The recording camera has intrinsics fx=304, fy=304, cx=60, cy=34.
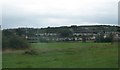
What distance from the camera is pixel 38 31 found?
15938 millimetres

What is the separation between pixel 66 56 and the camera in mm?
15906

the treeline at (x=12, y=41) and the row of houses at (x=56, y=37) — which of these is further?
the treeline at (x=12, y=41)

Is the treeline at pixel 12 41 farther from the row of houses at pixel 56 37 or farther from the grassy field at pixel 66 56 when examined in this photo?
the row of houses at pixel 56 37

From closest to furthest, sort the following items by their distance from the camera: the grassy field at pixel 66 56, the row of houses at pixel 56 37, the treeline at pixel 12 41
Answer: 1. the grassy field at pixel 66 56
2. the row of houses at pixel 56 37
3. the treeline at pixel 12 41

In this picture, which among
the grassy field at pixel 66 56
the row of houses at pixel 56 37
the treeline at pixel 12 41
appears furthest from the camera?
the treeline at pixel 12 41

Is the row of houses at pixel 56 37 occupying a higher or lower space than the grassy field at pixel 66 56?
higher

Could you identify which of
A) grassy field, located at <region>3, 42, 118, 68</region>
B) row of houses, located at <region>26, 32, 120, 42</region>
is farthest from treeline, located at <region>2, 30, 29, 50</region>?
row of houses, located at <region>26, 32, 120, 42</region>

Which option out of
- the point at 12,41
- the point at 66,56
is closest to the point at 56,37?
the point at 66,56

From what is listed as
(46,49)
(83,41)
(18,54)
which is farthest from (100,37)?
(18,54)

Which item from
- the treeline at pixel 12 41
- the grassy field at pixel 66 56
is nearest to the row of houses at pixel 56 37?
the grassy field at pixel 66 56

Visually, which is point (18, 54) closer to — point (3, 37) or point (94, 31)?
point (3, 37)

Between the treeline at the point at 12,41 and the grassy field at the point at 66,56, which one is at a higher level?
the treeline at the point at 12,41

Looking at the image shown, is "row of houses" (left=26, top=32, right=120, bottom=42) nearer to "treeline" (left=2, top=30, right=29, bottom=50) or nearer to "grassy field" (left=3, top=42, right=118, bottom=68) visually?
"grassy field" (left=3, top=42, right=118, bottom=68)

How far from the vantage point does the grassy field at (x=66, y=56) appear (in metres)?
12.9
